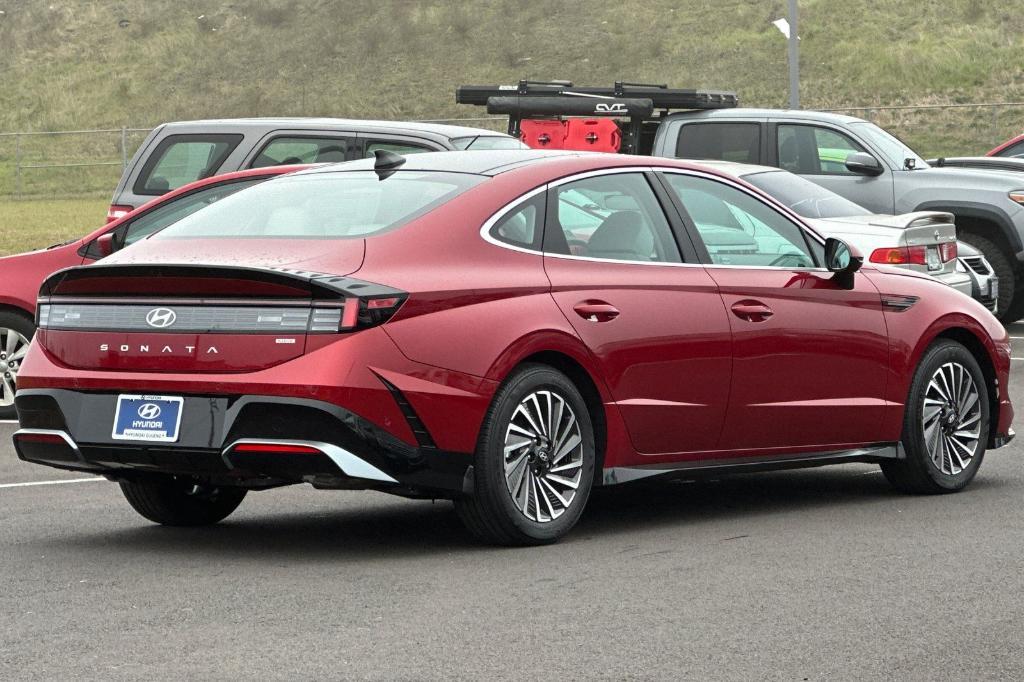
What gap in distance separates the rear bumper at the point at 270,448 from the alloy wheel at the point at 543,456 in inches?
10.3

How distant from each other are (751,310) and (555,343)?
1.21 meters

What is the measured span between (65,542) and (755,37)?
2383 inches

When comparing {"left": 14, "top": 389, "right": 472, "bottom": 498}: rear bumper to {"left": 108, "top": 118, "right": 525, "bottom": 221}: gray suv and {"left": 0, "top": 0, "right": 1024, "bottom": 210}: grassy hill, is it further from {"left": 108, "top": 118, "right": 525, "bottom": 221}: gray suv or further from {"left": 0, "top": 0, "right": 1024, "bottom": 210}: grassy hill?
{"left": 0, "top": 0, "right": 1024, "bottom": 210}: grassy hill

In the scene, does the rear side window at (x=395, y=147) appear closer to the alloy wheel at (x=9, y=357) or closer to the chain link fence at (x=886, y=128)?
the alloy wheel at (x=9, y=357)

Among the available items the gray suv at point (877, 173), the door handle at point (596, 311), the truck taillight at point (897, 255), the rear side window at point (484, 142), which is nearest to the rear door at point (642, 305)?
the door handle at point (596, 311)

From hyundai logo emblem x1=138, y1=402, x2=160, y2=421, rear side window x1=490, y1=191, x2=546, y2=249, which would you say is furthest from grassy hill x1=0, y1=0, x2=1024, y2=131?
hyundai logo emblem x1=138, y1=402, x2=160, y2=421

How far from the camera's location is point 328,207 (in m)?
7.47

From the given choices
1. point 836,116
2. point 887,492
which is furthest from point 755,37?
point 887,492

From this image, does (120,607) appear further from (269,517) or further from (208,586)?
(269,517)

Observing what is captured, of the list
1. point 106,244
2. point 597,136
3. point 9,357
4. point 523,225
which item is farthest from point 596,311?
point 597,136

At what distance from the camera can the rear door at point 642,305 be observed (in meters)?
7.45

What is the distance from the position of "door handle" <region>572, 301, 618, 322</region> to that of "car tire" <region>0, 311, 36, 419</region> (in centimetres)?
531

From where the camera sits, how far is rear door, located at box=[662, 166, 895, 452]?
8.05 metres

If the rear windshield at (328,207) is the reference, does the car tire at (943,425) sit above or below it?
below
